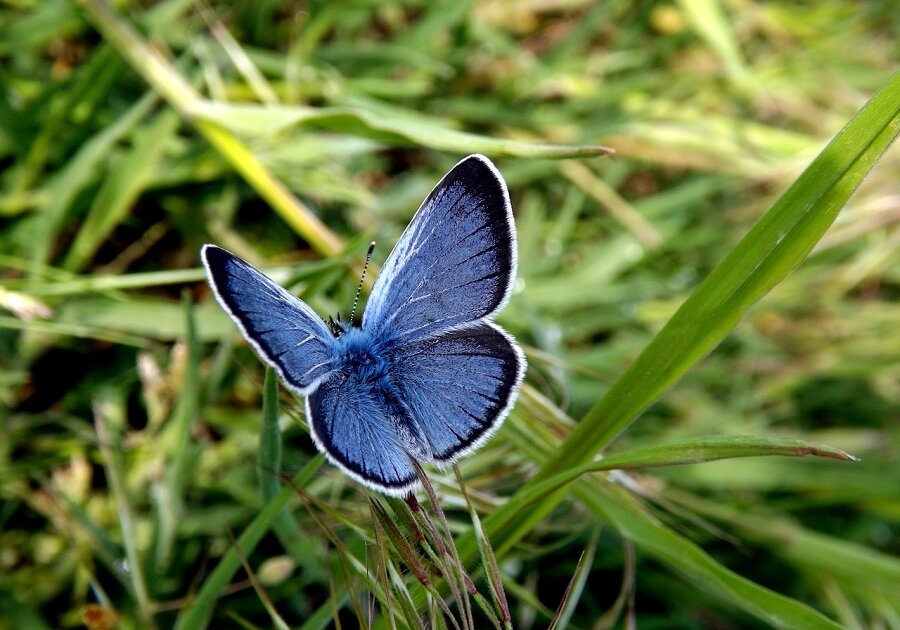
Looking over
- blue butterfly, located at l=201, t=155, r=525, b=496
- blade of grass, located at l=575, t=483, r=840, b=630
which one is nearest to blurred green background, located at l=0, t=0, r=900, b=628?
blade of grass, located at l=575, t=483, r=840, b=630

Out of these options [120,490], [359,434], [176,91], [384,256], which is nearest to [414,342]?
[359,434]

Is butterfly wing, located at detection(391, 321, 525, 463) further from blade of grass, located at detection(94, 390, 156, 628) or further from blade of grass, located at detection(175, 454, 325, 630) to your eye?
blade of grass, located at detection(94, 390, 156, 628)

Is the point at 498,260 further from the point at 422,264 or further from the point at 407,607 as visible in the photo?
the point at 407,607

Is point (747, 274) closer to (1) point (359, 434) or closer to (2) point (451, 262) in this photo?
(2) point (451, 262)

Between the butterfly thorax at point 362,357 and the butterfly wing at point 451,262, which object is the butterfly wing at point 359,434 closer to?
the butterfly thorax at point 362,357

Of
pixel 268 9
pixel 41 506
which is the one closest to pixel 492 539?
pixel 41 506
